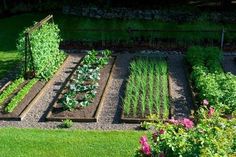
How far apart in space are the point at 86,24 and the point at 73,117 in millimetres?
10654

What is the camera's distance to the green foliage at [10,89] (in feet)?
43.0

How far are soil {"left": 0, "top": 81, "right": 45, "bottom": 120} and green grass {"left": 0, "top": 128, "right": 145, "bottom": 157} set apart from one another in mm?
904

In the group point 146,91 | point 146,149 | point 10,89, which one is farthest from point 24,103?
point 146,149

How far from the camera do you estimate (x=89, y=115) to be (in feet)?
38.9

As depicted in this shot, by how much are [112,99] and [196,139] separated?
6600 millimetres

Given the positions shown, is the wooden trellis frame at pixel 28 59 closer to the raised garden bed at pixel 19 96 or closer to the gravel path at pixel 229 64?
the raised garden bed at pixel 19 96

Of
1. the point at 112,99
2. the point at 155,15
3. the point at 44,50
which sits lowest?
the point at 112,99

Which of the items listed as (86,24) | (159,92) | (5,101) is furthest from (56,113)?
(86,24)

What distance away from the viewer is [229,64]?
1642 centimetres

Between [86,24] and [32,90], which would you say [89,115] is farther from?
[86,24]

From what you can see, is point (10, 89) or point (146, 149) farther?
point (10, 89)

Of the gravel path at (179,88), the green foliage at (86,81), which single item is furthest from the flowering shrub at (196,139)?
the green foliage at (86,81)

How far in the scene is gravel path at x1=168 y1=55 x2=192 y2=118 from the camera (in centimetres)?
1224

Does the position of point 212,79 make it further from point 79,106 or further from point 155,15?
point 155,15
